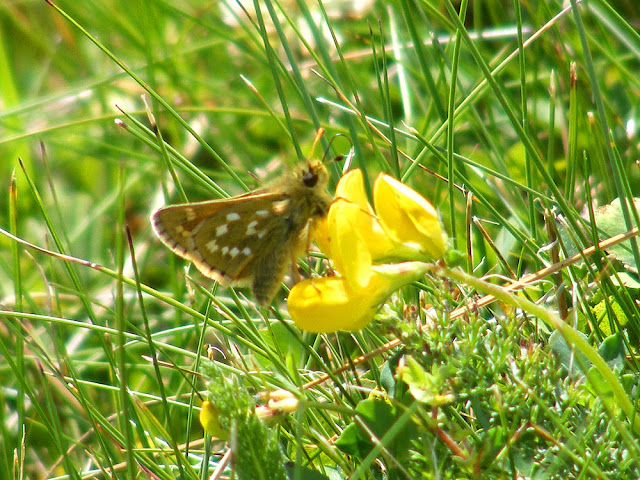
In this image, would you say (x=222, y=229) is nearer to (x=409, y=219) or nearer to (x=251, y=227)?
(x=251, y=227)

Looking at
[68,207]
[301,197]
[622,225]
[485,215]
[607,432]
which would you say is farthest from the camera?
[68,207]

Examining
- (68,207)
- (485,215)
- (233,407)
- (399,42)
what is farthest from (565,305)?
(68,207)

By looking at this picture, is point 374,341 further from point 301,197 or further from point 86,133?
point 86,133

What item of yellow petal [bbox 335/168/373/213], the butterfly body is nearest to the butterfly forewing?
the butterfly body

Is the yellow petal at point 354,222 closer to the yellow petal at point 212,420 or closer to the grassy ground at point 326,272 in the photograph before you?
the grassy ground at point 326,272

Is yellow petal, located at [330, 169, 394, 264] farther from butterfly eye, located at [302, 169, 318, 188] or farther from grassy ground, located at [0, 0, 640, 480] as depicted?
butterfly eye, located at [302, 169, 318, 188]

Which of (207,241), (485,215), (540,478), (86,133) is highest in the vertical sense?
(86,133)

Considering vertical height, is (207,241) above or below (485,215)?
above

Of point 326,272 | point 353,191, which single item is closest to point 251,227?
point 326,272
